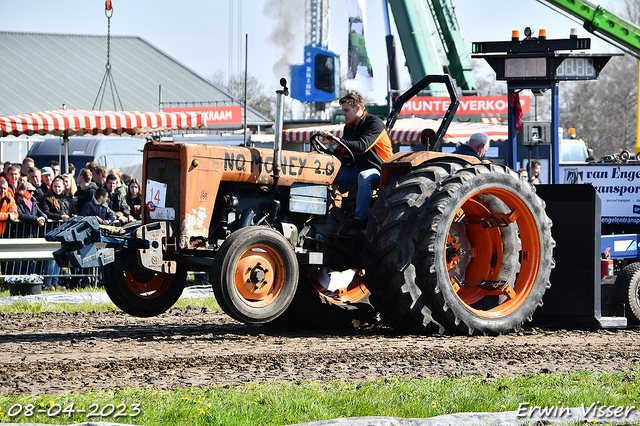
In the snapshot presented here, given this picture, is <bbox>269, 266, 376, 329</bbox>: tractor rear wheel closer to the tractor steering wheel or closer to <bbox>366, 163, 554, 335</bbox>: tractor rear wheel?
<bbox>366, 163, 554, 335</bbox>: tractor rear wheel

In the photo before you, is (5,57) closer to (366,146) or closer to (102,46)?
(102,46)

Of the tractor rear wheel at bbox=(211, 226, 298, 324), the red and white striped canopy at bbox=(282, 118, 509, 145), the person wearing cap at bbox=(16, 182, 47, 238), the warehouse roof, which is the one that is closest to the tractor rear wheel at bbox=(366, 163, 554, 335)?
the tractor rear wheel at bbox=(211, 226, 298, 324)

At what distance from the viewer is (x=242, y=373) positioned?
5645 millimetres

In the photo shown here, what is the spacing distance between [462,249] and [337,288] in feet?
4.63

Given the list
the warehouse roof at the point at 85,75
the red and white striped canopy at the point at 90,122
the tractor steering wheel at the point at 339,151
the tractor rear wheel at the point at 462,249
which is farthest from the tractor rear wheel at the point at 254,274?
the warehouse roof at the point at 85,75

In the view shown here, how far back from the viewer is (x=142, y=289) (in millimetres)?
7625

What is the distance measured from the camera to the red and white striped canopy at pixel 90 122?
1491 centimetres

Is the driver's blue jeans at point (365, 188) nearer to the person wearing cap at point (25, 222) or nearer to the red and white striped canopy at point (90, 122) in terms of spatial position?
the person wearing cap at point (25, 222)

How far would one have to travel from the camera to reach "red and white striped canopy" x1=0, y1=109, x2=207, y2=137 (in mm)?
14906

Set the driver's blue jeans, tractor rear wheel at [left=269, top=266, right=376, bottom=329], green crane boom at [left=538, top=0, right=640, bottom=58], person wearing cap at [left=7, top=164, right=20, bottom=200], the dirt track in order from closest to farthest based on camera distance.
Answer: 1. the dirt track
2. the driver's blue jeans
3. tractor rear wheel at [left=269, top=266, right=376, bottom=329]
4. person wearing cap at [left=7, top=164, right=20, bottom=200]
5. green crane boom at [left=538, top=0, right=640, bottom=58]

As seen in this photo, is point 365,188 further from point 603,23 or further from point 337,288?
point 603,23

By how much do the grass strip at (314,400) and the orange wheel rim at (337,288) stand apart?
294 centimetres

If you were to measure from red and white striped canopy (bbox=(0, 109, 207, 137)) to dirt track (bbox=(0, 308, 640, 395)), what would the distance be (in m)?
7.25

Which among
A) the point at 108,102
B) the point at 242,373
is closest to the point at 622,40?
the point at 242,373
